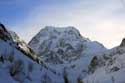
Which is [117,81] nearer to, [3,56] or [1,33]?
[1,33]

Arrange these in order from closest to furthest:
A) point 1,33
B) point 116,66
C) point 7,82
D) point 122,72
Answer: point 7,82 → point 1,33 → point 122,72 → point 116,66

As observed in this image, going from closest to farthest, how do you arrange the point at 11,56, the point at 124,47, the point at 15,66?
the point at 15,66 → the point at 11,56 → the point at 124,47

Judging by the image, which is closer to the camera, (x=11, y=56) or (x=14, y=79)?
(x=14, y=79)

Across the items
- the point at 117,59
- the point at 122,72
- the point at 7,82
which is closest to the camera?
the point at 7,82

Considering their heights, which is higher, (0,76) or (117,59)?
(0,76)

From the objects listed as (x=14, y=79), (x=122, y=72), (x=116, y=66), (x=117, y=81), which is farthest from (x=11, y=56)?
(x=116, y=66)

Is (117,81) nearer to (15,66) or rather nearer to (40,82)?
(40,82)

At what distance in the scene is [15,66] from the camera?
26750 mm

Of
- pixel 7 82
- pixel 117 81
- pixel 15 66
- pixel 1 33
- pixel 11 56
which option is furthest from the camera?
pixel 1 33

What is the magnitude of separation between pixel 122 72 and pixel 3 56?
277 ft

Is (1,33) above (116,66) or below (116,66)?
above

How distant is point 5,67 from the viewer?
26.9m

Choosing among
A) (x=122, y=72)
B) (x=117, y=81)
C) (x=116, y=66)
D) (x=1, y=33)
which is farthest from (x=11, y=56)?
(x=116, y=66)

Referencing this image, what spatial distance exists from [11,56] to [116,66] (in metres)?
104
